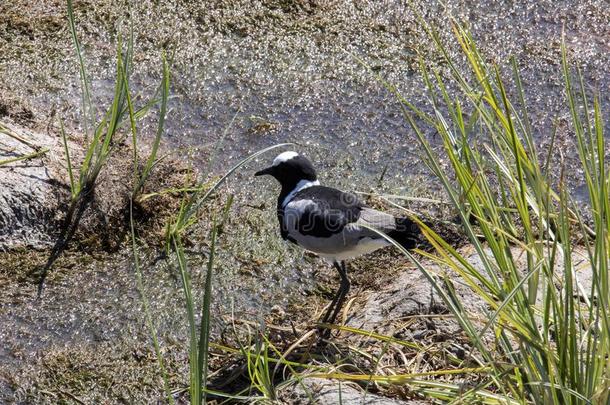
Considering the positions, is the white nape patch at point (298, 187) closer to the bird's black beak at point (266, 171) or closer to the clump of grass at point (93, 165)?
the bird's black beak at point (266, 171)

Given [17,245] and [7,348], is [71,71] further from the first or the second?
[7,348]

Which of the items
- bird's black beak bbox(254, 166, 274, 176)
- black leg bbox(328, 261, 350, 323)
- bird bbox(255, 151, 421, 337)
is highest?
bird's black beak bbox(254, 166, 274, 176)

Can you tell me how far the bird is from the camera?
13.6ft

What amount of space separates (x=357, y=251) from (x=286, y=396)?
813mm

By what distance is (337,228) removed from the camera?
13.7 ft

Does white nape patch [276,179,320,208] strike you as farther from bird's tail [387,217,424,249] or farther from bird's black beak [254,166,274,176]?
bird's tail [387,217,424,249]

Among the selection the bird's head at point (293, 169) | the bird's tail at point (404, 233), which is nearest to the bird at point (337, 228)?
the bird's tail at point (404, 233)

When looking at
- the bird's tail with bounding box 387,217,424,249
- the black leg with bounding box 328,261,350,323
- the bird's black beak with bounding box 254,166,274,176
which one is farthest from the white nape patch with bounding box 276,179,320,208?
the bird's tail with bounding box 387,217,424,249

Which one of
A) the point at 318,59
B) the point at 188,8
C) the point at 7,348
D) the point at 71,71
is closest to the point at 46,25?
the point at 71,71

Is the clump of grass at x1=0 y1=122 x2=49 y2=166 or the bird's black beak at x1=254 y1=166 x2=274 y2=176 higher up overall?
the bird's black beak at x1=254 y1=166 x2=274 y2=176

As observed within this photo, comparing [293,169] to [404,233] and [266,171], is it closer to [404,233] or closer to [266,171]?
[266,171]

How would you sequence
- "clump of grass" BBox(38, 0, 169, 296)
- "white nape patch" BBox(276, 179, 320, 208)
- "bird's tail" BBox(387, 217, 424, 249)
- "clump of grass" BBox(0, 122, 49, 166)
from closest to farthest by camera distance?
"bird's tail" BBox(387, 217, 424, 249) → "clump of grass" BBox(38, 0, 169, 296) → "white nape patch" BBox(276, 179, 320, 208) → "clump of grass" BBox(0, 122, 49, 166)

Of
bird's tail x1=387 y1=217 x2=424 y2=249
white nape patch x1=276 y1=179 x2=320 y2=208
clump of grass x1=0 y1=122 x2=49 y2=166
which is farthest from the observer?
clump of grass x1=0 y1=122 x2=49 y2=166

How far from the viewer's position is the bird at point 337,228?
4145 millimetres
